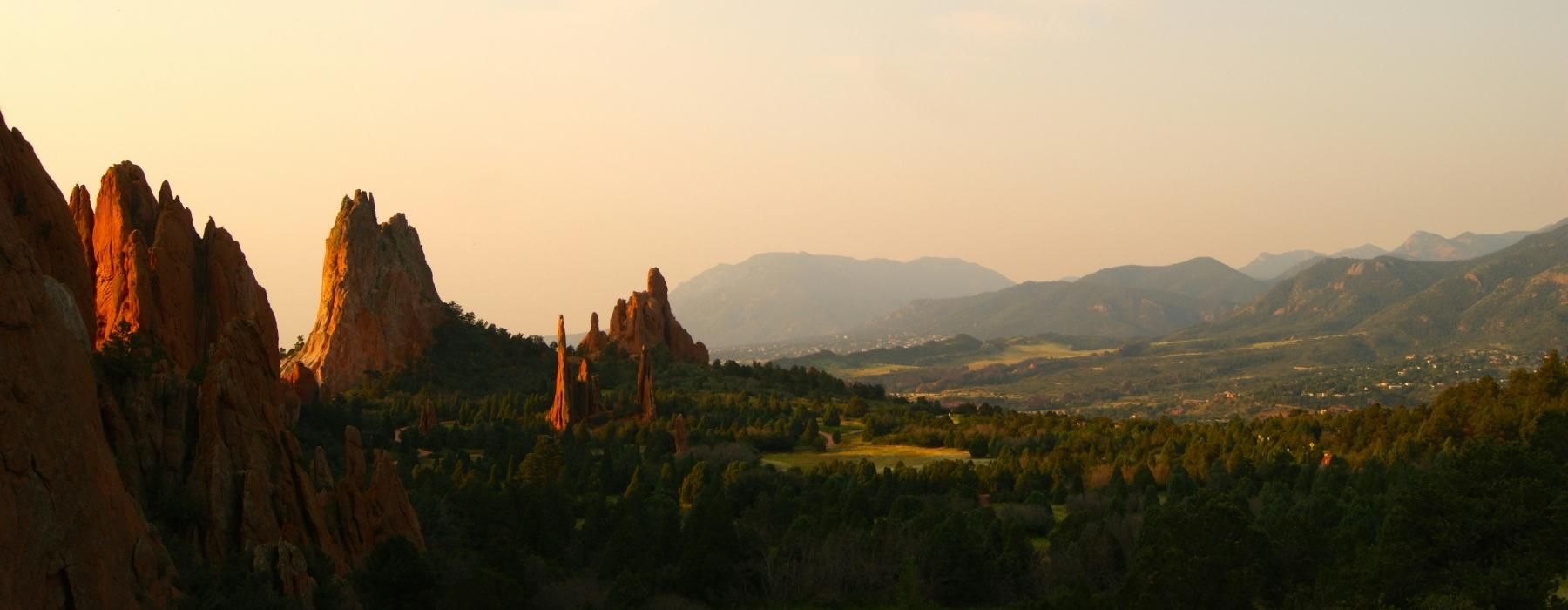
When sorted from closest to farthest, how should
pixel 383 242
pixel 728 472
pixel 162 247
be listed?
pixel 162 247
pixel 728 472
pixel 383 242

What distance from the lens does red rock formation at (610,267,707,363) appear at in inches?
5261

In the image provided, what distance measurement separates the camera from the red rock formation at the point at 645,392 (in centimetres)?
10212

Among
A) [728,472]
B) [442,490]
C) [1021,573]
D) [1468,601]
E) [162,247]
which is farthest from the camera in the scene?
[728,472]

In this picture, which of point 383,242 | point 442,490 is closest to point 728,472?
point 442,490

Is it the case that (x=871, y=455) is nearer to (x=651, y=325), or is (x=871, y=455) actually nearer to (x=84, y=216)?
(x=651, y=325)

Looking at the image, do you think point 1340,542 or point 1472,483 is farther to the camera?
point 1340,542

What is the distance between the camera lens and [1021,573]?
49250mm

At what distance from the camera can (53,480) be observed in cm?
2056

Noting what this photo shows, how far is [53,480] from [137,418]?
9.12m

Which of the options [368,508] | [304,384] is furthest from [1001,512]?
[304,384]

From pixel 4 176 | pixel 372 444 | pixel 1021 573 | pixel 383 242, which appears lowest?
pixel 1021 573

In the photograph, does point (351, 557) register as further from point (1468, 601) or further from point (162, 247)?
point (1468, 601)

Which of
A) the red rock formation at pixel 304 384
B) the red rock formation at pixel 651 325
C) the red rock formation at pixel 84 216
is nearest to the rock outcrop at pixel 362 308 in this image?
the red rock formation at pixel 651 325

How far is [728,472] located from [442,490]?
20.6 metres
